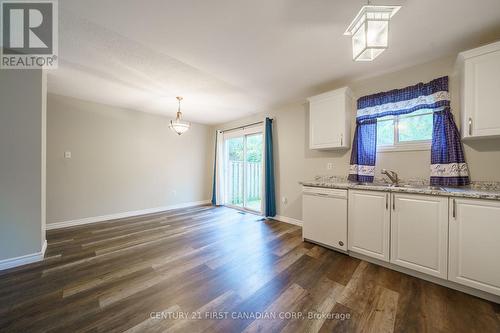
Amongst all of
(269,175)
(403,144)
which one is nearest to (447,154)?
(403,144)

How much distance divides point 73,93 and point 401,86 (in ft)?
17.3

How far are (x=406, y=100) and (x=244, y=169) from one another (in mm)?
3471

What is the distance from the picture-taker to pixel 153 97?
3.31 m

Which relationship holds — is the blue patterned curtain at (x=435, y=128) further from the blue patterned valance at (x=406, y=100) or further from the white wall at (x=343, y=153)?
the white wall at (x=343, y=153)

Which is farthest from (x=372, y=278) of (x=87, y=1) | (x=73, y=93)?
(x=73, y=93)

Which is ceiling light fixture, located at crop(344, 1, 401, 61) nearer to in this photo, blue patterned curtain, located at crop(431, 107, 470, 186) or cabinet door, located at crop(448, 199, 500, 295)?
blue patterned curtain, located at crop(431, 107, 470, 186)

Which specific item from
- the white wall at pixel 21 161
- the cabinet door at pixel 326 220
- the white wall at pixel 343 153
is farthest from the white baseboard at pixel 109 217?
the cabinet door at pixel 326 220

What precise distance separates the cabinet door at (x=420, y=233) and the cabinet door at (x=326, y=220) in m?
0.52

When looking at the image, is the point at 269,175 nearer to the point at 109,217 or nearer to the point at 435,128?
the point at 435,128

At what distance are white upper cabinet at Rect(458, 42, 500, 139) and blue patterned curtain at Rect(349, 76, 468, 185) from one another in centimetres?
19

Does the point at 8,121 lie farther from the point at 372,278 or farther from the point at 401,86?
the point at 401,86

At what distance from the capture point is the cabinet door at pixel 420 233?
5.51 feet

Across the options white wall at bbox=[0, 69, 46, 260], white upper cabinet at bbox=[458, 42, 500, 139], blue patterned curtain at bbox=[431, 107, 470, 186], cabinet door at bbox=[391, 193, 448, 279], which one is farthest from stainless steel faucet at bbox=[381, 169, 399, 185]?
white wall at bbox=[0, 69, 46, 260]

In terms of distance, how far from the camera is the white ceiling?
4.74 ft
